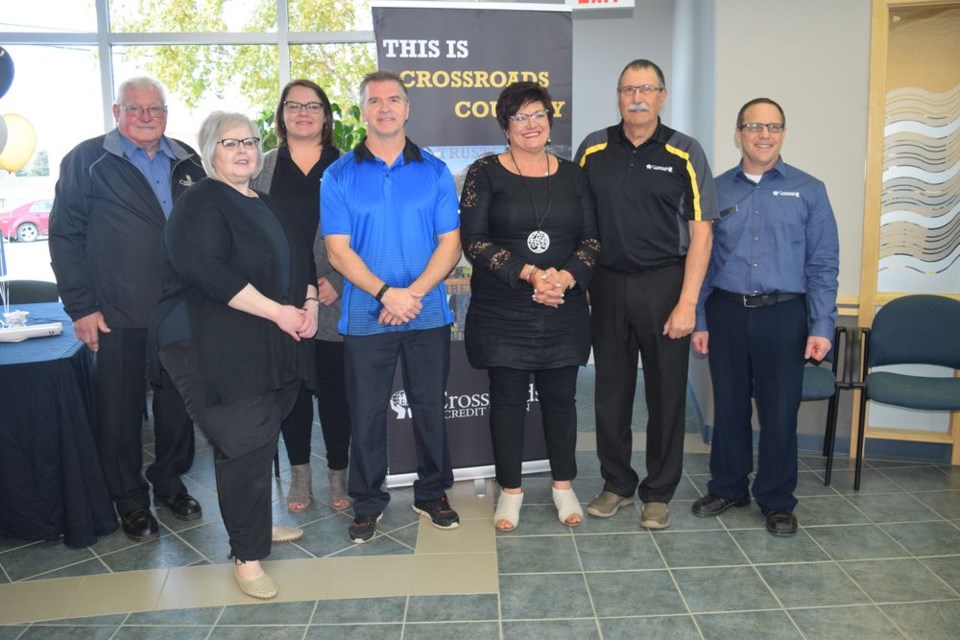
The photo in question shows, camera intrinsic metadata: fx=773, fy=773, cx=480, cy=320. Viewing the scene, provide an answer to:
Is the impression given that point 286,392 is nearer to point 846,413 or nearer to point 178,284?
point 178,284

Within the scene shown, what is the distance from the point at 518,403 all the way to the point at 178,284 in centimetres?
133

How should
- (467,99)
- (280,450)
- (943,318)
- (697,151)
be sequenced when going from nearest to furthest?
(697,151), (467,99), (943,318), (280,450)

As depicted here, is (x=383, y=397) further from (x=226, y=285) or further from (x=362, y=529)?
(x=226, y=285)

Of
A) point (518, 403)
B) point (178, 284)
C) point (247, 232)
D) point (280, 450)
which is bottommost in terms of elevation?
point (280, 450)

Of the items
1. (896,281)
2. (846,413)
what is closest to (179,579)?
(846,413)

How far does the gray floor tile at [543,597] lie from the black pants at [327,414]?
1.04 meters

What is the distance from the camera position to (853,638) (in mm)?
2309

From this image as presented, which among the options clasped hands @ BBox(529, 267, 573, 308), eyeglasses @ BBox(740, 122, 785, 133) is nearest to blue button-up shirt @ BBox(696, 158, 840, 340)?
eyeglasses @ BBox(740, 122, 785, 133)

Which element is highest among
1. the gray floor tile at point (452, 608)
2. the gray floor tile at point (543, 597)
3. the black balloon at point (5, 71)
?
the black balloon at point (5, 71)

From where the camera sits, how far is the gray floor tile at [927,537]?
290 centimetres

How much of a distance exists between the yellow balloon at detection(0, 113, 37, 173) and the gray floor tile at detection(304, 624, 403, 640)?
4676 millimetres

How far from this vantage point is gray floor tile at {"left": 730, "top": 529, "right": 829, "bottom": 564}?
284 cm

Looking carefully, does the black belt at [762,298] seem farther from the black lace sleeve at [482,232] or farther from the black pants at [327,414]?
the black pants at [327,414]

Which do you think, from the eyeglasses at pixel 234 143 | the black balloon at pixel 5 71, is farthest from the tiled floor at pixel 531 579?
the black balloon at pixel 5 71
